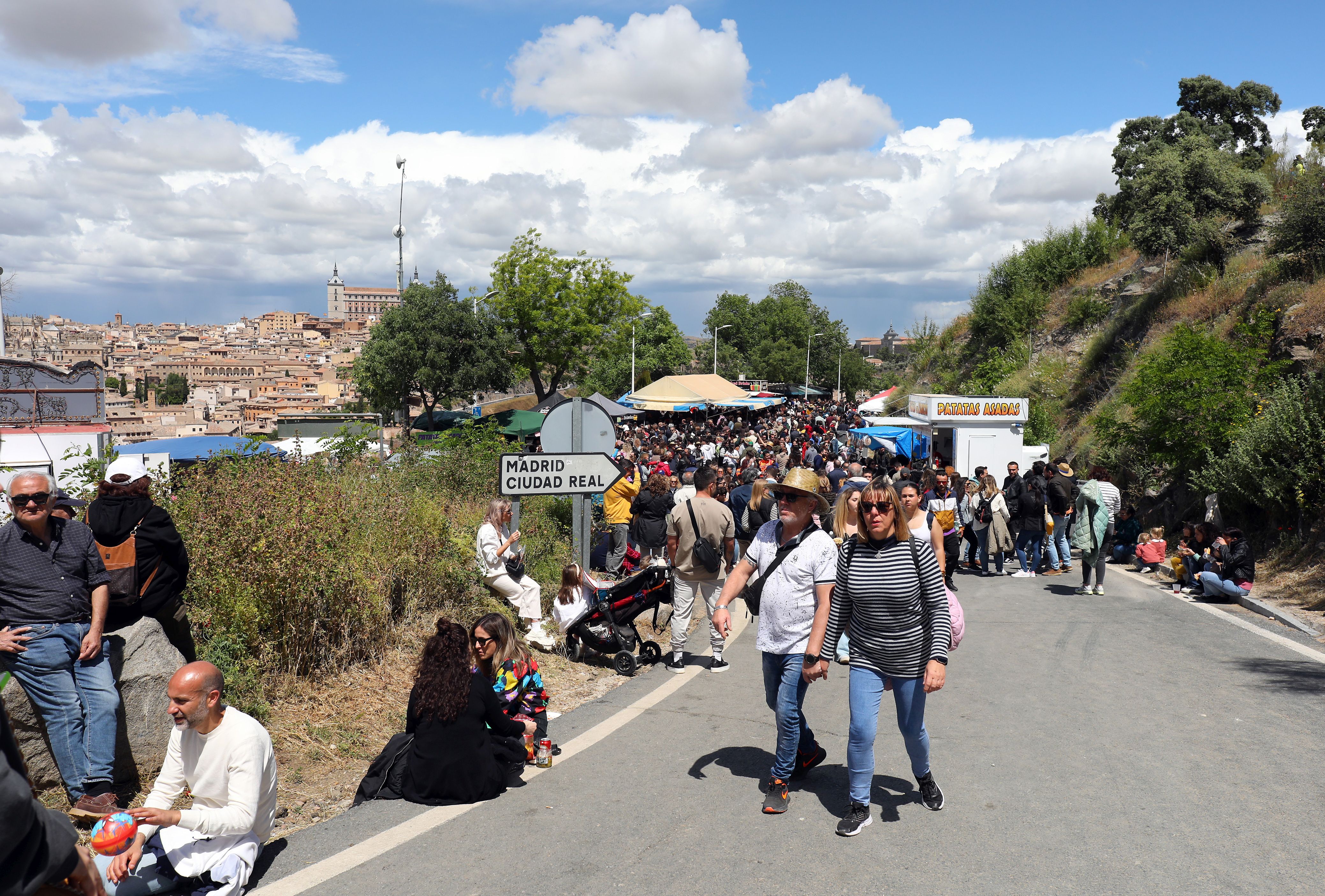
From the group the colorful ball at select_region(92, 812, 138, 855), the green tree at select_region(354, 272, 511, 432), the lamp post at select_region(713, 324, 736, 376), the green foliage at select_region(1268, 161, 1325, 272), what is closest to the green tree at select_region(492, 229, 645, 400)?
the green tree at select_region(354, 272, 511, 432)

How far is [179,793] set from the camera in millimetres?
3760

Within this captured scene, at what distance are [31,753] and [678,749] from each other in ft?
11.1

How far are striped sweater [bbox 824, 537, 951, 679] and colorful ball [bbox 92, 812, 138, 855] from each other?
3.11 m

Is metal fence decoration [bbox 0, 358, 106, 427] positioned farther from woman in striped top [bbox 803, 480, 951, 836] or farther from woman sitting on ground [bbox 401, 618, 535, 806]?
woman in striped top [bbox 803, 480, 951, 836]

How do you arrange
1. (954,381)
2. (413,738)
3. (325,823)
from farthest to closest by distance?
(954,381), (413,738), (325,823)

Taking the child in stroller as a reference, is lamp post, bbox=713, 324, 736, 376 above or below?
above

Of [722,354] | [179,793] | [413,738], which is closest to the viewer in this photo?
[179,793]

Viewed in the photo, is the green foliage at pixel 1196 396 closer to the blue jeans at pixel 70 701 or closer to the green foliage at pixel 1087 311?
the blue jeans at pixel 70 701

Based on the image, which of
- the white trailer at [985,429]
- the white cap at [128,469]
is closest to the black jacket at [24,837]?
the white cap at [128,469]

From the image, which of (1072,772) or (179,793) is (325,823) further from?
(1072,772)

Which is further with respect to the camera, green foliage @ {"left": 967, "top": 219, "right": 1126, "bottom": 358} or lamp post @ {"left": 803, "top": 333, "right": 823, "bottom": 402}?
lamp post @ {"left": 803, "top": 333, "right": 823, "bottom": 402}

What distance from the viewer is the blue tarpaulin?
22.3 metres

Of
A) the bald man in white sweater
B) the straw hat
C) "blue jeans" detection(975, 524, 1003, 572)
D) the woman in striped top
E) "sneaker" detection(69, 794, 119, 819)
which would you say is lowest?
"blue jeans" detection(975, 524, 1003, 572)

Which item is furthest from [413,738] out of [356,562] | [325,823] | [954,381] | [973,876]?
[954,381]
